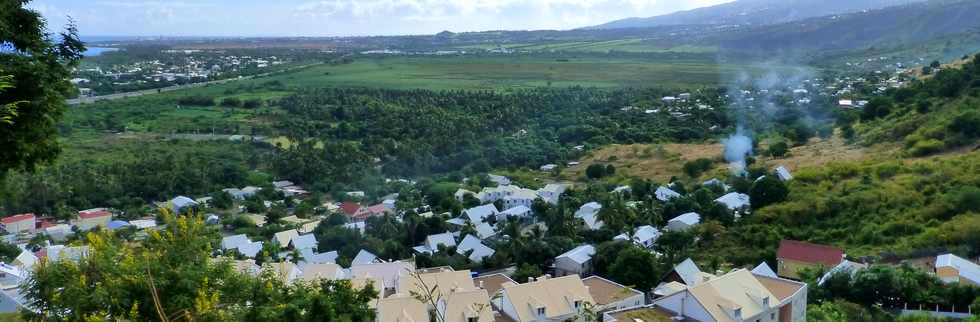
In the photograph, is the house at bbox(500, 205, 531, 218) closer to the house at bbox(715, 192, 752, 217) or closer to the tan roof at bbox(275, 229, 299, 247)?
the house at bbox(715, 192, 752, 217)

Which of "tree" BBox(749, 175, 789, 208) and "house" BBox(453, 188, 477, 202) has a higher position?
"tree" BBox(749, 175, 789, 208)

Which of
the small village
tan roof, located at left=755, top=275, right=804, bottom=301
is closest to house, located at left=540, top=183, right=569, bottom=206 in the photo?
the small village

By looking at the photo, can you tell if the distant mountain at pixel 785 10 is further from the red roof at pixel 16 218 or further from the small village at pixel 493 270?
the red roof at pixel 16 218

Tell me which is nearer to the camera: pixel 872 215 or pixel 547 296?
pixel 547 296

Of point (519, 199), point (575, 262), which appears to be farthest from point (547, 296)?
point (519, 199)

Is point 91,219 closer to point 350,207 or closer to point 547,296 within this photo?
point 350,207

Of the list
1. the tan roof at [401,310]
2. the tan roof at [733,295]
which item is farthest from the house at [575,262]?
the tan roof at [401,310]
